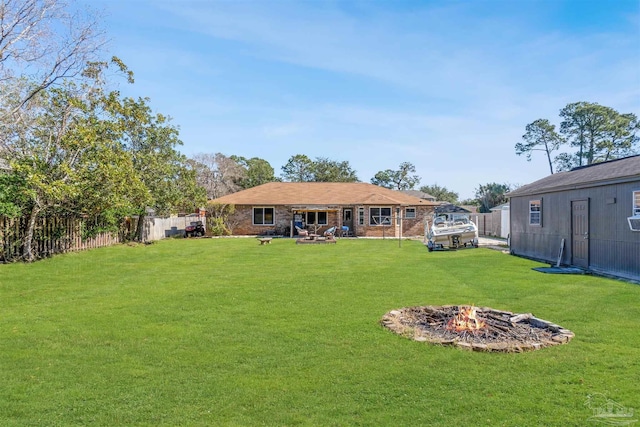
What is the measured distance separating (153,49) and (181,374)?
12.7 meters

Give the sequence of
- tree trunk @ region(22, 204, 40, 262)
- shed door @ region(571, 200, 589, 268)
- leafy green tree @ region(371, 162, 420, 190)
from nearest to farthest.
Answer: shed door @ region(571, 200, 589, 268), tree trunk @ region(22, 204, 40, 262), leafy green tree @ region(371, 162, 420, 190)

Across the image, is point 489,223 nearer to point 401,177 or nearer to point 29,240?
point 29,240

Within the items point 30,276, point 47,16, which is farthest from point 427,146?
point 30,276

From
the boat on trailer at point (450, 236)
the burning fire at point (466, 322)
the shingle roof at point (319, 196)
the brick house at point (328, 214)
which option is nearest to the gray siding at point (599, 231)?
the boat on trailer at point (450, 236)

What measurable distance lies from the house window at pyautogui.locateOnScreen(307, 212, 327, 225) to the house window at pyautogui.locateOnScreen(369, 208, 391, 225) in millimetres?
3292

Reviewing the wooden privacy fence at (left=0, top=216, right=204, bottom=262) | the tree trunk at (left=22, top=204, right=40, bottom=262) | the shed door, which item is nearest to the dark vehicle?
the wooden privacy fence at (left=0, top=216, right=204, bottom=262)

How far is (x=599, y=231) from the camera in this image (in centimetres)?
1179

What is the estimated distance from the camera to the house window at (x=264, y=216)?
92.9 feet

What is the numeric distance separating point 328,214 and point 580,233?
1773 centimetres

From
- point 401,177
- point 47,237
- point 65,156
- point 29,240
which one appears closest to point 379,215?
point 65,156

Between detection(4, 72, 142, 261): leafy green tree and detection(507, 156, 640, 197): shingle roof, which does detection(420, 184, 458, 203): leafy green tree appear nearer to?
detection(507, 156, 640, 197): shingle roof

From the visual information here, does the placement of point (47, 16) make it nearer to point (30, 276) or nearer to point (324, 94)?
point (30, 276)

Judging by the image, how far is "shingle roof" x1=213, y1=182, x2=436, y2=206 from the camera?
2780 centimetres

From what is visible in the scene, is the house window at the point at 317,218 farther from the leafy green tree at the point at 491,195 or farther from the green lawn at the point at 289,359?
the leafy green tree at the point at 491,195
